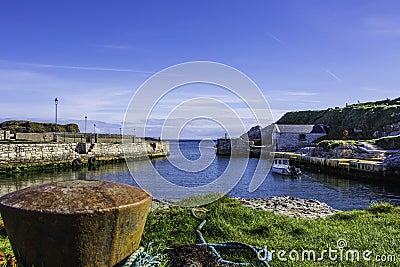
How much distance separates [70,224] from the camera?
11.5ft

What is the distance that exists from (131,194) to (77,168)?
35.1 metres

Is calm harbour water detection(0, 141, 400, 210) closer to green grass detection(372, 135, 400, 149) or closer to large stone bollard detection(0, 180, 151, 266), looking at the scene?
green grass detection(372, 135, 400, 149)

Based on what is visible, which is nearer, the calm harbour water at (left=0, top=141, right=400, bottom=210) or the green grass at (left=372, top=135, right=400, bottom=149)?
the calm harbour water at (left=0, top=141, right=400, bottom=210)

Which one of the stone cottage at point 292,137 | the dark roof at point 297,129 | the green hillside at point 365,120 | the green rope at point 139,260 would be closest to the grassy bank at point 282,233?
the green rope at point 139,260

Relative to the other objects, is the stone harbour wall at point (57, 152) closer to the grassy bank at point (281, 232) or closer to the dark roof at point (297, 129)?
the dark roof at point (297, 129)

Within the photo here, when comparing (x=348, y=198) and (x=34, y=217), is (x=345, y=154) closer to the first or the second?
(x=348, y=198)

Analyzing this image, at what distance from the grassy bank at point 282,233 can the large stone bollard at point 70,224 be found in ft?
6.33

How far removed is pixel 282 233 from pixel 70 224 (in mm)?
4474

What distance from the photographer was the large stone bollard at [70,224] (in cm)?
354

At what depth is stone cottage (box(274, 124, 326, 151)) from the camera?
66.2 meters

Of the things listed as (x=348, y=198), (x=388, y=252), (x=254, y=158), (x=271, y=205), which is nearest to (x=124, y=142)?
(x=254, y=158)

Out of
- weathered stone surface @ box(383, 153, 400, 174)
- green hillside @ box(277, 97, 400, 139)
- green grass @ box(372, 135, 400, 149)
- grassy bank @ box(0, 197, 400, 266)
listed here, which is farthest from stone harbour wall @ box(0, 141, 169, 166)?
green hillside @ box(277, 97, 400, 139)

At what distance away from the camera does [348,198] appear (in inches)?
853

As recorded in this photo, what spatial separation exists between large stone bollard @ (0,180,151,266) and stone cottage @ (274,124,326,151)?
6366cm
